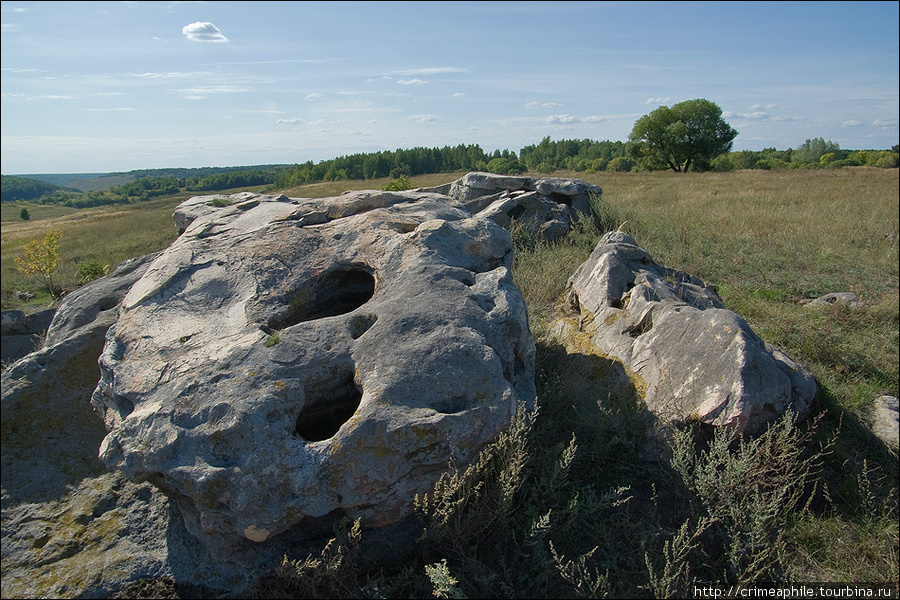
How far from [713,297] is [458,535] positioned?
17.1 feet

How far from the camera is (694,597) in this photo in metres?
2.81

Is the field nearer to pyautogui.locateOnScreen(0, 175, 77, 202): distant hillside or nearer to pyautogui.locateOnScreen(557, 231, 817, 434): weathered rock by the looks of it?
pyautogui.locateOnScreen(557, 231, 817, 434): weathered rock

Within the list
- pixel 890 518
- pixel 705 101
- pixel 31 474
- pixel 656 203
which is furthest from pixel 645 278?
pixel 705 101

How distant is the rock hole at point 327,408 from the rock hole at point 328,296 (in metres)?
0.86

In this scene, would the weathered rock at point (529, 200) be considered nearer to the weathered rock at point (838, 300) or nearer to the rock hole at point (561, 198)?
the rock hole at point (561, 198)

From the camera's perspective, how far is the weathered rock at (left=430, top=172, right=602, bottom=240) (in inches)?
430

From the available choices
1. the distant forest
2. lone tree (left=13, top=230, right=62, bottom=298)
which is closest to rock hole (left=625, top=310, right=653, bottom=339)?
lone tree (left=13, top=230, right=62, bottom=298)

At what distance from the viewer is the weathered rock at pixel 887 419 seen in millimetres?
4301

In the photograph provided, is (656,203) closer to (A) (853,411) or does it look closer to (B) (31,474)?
(A) (853,411)

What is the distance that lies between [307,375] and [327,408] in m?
0.39

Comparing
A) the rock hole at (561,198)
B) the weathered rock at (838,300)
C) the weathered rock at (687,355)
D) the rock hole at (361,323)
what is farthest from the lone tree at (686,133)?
the rock hole at (361,323)

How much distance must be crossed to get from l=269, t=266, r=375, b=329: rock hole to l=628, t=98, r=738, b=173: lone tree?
43754 millimetres

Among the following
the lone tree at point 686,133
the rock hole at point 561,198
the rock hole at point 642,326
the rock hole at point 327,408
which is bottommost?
the rock hole at point 327,408

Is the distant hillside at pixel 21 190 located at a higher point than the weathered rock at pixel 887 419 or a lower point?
higher
